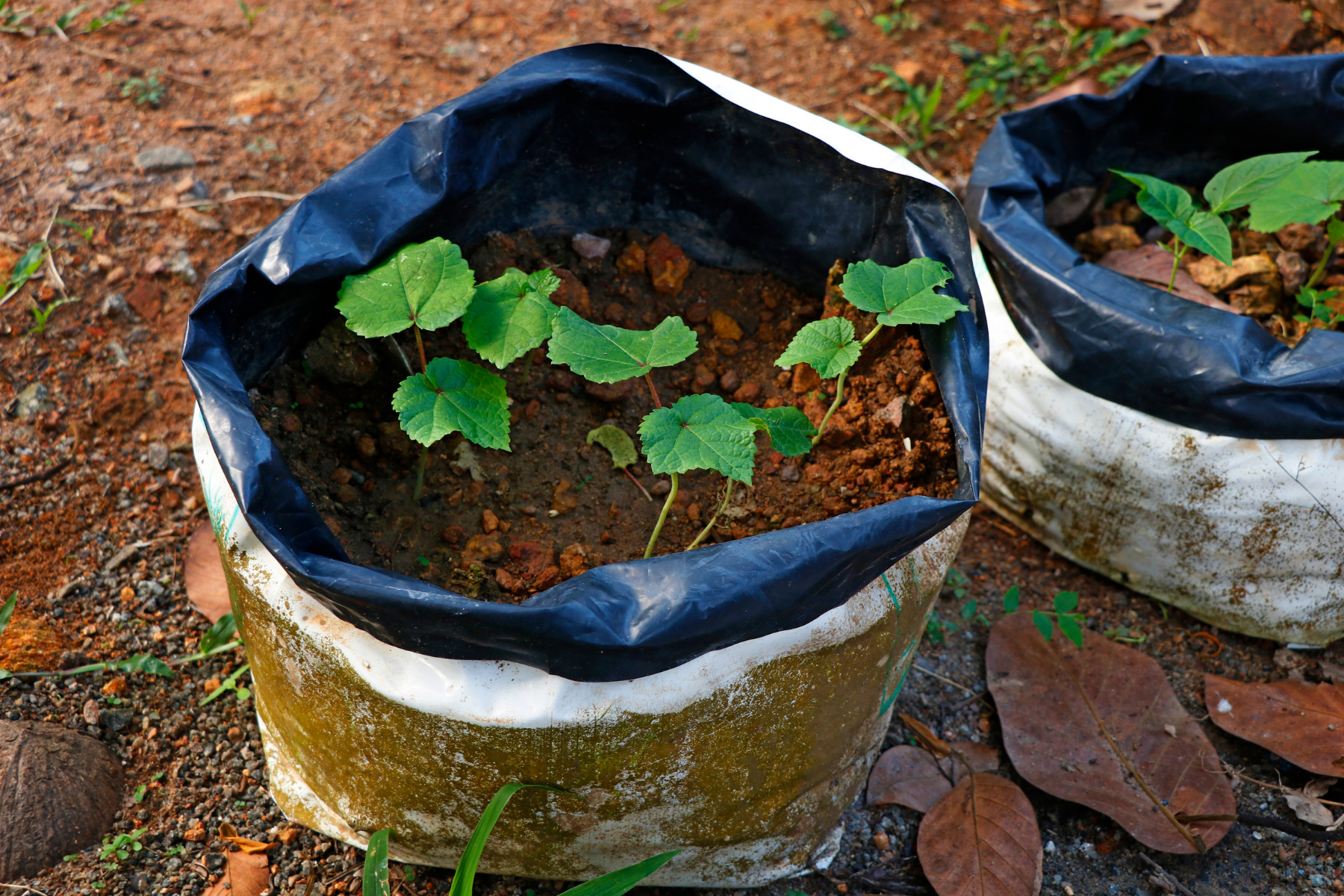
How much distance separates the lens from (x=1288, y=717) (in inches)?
61.4

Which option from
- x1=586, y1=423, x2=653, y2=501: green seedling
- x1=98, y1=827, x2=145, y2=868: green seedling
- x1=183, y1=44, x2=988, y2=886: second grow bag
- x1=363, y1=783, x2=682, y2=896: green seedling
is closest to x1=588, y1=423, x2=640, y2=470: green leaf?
x1=586, y1=423, x2=653, y2=501: green seedling

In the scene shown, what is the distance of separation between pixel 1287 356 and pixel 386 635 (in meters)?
1.37

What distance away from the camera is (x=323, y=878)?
1327 millimetres

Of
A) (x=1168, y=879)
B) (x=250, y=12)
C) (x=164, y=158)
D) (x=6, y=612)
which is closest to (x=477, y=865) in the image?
(x=6, y=612)

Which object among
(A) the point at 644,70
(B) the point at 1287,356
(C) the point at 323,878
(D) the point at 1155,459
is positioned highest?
(A) the point at 644,70

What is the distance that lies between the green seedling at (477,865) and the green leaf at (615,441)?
20.9 inches

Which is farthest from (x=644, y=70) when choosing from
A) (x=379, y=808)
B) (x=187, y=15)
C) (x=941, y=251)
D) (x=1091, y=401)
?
(x=187, y=15)

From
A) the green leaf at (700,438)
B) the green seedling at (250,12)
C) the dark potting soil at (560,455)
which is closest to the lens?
the green leaf at (700,438)

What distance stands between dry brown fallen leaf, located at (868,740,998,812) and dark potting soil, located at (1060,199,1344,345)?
96cm

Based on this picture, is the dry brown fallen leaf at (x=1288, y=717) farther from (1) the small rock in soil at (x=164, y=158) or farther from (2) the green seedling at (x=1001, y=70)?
(1) the small rock in soil at (x=164, y=158)

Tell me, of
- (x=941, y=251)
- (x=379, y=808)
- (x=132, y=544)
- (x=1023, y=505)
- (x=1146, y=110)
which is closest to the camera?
(x=379, y=808)

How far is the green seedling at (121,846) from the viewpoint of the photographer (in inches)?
50.5

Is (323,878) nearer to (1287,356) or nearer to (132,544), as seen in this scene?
(132,544)

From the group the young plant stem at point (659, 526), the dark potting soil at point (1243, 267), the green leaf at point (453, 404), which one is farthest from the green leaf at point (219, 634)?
the dark potting soil at point (1243, 267)
